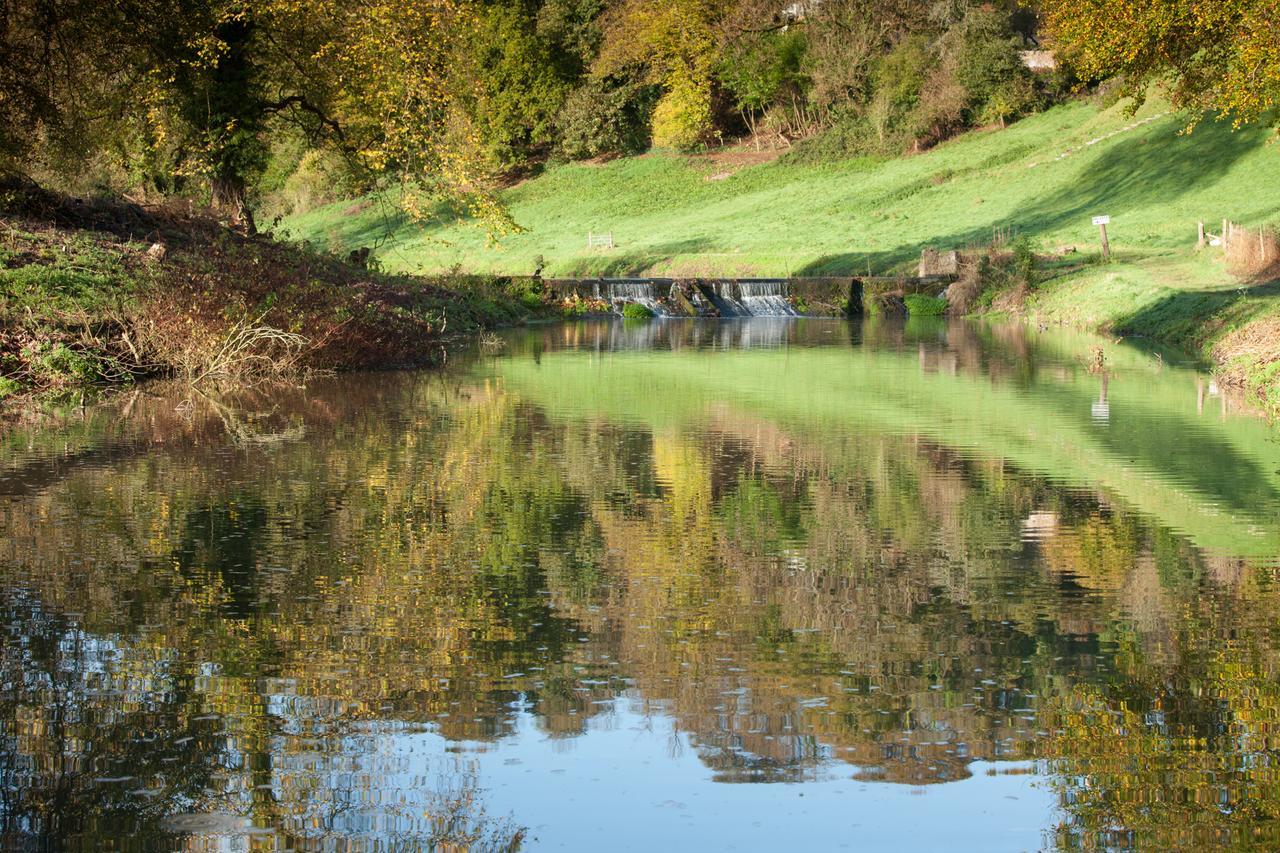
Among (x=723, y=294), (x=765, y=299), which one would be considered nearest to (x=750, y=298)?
(x=765, y=299)

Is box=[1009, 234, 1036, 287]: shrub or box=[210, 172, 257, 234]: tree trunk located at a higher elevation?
box=[210, 172, 257, 234]: tree trunk

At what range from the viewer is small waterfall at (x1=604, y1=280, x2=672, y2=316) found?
45344 mm

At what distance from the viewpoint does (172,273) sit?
2325cm

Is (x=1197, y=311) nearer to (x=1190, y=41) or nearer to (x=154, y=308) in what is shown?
(x=1190, y=41)

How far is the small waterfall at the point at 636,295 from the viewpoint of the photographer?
A: 149ft

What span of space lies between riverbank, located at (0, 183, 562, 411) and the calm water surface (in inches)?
190

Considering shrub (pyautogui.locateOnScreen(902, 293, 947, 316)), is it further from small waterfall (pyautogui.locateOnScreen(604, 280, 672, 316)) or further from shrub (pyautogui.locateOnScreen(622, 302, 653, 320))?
shrub (pyautogui.locateOnScreen(622, 302, 653, 320))

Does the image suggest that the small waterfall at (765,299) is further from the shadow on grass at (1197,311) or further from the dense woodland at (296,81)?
the shadow on grass at (1197,311)

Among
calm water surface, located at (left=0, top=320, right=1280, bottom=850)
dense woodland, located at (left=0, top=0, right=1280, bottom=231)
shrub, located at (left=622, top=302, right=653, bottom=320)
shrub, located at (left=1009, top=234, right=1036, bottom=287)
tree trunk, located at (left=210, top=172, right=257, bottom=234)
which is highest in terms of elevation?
dense woodland, located at (left=0, top=0, right=1280, bottom=231)

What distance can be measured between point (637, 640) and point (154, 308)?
15.5m

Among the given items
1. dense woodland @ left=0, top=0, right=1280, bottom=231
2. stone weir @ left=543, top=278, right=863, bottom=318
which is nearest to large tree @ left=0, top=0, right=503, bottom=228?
dense woodland @ left=0, top=0, right=1280, bottom=231

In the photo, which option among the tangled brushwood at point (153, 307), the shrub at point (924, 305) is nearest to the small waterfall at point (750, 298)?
the shrub at point (924, 305)

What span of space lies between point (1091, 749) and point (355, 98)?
26.2 meters

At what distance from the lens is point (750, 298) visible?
4569 centimetres
